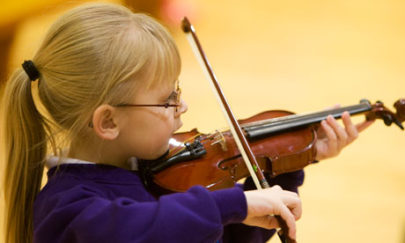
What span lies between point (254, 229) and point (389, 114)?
0.48 m

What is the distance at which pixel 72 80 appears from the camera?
670 mm

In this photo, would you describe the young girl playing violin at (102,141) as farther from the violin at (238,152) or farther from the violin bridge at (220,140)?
the violin bridge at (220,140)

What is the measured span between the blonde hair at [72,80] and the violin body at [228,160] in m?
0.20

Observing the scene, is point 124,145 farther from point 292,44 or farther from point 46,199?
point 292,44

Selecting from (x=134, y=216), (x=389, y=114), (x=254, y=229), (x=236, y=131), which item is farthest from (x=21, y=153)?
(x=389, y=114)

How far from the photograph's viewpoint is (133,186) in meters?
0.72

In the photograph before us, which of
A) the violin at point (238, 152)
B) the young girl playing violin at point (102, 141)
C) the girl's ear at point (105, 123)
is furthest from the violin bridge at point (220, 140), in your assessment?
the girl's ear at point (105, 123)

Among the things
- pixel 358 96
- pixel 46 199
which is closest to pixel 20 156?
pixel 46 199

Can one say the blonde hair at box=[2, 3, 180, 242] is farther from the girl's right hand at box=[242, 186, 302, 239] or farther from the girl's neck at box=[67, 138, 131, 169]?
the girl's right hand at box=[242, 186, 302, 239]

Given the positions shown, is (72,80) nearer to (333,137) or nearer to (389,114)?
(333,137)

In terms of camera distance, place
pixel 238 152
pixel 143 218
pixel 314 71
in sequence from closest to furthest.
Answer: pixel 143 218
pixel 238 152
pixel 314 71

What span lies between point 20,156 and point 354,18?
85.7 inches

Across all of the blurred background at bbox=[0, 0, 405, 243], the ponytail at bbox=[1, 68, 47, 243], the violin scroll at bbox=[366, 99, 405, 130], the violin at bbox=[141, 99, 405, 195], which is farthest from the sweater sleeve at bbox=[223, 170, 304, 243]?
the blurred background at bbox=[0, 0, 405, 243]

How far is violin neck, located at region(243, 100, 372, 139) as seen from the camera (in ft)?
3.24
